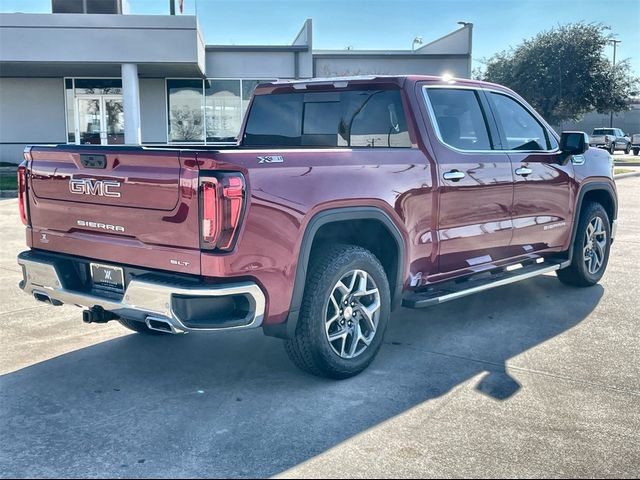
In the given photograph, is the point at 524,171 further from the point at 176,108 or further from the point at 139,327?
the point at 176,108

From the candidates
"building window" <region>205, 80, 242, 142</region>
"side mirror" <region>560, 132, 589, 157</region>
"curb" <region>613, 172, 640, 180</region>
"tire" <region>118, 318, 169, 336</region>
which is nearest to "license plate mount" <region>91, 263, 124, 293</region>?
"tire" <region>118, 318, 169, 336</region>

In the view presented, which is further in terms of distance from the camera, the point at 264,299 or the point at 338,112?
the point at 338,112

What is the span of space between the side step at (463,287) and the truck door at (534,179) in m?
0.19

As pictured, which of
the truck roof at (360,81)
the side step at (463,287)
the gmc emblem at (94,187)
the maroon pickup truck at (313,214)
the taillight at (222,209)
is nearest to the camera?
the taillight at (222,209)

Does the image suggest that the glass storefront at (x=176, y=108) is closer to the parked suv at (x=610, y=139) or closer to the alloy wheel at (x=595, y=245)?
the alloy wheel at (x=595, y=245)

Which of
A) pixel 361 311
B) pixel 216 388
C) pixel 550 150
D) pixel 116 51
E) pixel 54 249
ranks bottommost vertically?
pixel 216 388

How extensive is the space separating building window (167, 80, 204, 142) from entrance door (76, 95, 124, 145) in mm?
1827

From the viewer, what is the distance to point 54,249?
173 inches

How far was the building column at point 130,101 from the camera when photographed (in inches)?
843

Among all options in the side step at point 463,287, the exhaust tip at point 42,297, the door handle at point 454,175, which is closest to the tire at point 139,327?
the exhaust tip at point 42,297

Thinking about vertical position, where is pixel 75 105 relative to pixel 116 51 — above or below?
below

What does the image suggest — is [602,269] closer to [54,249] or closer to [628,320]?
[628,320]

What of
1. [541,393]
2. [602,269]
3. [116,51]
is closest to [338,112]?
[541,393]

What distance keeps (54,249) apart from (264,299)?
1.56m
